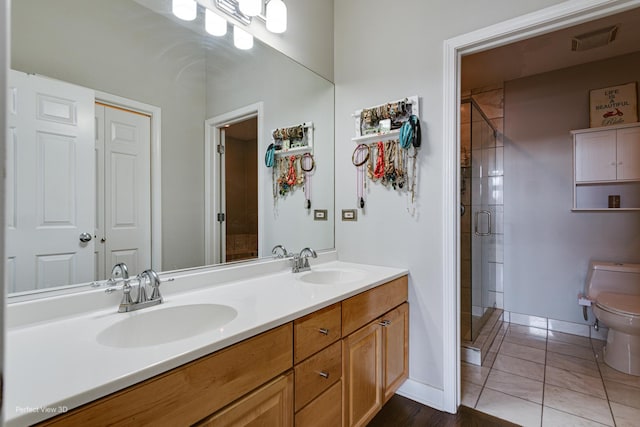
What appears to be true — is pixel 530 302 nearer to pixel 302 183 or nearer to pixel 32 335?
pixel 302 183

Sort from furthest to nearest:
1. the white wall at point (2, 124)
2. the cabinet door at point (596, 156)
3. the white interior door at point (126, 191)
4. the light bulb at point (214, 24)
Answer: the cabinet door at point (596, 156), the light bulb at point (214, 24), the white interior door at point (126, 191), the white wall at point (2, 124)

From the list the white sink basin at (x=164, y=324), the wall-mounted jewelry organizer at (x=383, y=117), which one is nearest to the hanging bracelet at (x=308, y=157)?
the wall-mounted jewelry organizer at (x=383, y=117)

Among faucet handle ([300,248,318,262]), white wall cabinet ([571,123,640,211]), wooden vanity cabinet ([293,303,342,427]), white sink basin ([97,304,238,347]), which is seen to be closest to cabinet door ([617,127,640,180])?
white wall cabinet ([571,123,640,211])

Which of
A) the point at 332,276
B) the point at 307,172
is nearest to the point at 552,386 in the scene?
the point at 332,276

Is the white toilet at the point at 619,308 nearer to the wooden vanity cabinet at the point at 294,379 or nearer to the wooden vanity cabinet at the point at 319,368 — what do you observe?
the wooden vanity cabinet at the point at 294,379

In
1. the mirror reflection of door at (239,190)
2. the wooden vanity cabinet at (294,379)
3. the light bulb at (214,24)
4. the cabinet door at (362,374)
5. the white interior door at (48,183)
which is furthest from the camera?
the mirror reflection of door at (239,190)

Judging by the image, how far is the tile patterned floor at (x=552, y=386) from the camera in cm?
166

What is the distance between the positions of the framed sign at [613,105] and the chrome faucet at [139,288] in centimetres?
358

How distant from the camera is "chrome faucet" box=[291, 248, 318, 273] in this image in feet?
5.98

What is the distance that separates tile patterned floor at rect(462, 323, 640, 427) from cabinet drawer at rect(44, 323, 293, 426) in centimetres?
148

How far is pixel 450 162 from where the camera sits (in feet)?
5.52

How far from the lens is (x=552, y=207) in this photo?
113 inches

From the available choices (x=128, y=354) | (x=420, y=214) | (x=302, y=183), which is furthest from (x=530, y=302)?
(x=128, y=354)

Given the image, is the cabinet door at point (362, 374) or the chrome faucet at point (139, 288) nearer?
the chrome faucet at point (139, 288)
